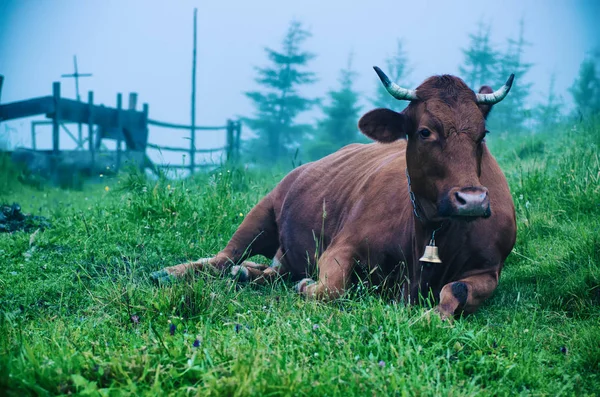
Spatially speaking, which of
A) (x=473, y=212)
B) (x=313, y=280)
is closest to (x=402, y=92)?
(x=473, y=212)

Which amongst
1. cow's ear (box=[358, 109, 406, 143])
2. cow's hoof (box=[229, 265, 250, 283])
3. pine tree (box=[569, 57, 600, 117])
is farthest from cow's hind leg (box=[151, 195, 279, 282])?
pine tree (box=[569, 57, 600, 117])

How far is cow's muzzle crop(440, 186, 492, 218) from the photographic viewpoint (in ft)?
12.1

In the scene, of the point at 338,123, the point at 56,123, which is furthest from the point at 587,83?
the point at 56,123

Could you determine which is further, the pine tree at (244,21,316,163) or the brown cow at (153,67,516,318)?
the pine tree at (244,21,316,163)

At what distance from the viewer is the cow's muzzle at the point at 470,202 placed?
12.1ft

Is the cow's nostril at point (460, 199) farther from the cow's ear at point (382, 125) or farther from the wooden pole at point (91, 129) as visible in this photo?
the wooden pole at point (91, 129)

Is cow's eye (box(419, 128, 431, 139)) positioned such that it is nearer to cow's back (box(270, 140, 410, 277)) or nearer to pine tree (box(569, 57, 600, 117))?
cow's back (box(270, 140, 410, 277))

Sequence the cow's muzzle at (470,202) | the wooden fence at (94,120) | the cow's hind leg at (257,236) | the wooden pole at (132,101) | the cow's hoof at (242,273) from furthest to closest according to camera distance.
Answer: the wooden pole at (132,101)
the wooden fence at (94,120)
the cow's hind leg at (257,236)
the cow's hoof at (242,273)
the cow's muzzle at (470,202)

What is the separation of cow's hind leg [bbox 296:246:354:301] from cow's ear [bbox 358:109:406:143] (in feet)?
3.15

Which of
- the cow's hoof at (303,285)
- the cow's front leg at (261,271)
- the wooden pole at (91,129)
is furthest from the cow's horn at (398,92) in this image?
the wooden pole at (91,129)

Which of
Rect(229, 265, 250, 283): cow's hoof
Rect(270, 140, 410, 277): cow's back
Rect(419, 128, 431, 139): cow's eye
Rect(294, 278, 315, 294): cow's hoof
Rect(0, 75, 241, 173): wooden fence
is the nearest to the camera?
Rect(419, 128, 431, 139): cow's eye

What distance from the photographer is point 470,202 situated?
3.70 m

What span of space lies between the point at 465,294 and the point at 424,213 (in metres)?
0.66

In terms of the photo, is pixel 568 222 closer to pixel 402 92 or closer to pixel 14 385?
pixel 402 92
